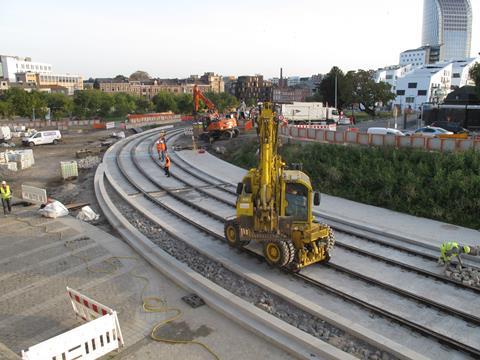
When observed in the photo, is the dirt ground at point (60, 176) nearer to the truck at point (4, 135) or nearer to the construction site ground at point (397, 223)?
the truck at point (4, 135)

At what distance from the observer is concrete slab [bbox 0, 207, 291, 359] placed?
7.98 metres

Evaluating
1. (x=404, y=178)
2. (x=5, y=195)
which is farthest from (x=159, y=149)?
(x=404, y=178)

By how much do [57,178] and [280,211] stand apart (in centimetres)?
1921

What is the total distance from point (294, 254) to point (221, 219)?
5877mm

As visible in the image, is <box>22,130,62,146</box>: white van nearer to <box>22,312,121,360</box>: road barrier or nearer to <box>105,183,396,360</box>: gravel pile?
<box>105,183,396,360</box>: gravel pile

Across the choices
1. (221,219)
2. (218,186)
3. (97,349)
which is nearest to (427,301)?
(97,349)

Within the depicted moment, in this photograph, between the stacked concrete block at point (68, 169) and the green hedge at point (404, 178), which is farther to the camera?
the stacked concrete block at point (68, 169)

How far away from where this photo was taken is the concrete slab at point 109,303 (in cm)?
798

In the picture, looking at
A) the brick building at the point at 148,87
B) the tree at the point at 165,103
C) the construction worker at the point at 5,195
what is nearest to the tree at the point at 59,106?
the tree at the point at 165,103

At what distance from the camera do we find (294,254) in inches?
426

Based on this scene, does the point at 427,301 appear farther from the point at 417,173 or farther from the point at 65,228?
the point at 65,228

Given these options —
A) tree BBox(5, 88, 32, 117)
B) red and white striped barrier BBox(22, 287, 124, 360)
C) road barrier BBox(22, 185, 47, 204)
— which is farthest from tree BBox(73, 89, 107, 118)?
red and white striped barrier BBox(22, 287, 124, 360)

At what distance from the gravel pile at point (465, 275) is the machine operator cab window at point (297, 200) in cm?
417

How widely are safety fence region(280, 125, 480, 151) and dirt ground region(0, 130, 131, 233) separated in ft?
45.8
